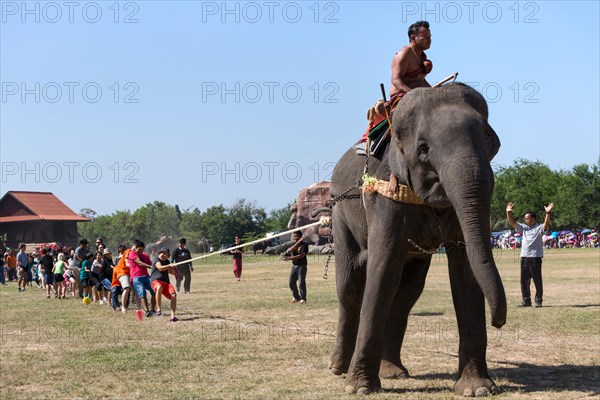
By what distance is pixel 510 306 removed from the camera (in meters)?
20.1

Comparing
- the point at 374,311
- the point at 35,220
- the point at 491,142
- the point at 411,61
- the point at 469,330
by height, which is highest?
the point at 35,220

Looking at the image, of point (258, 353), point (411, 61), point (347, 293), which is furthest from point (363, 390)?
point (258, 353)

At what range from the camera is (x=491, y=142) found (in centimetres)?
803

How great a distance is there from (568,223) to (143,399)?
77833 millimetres

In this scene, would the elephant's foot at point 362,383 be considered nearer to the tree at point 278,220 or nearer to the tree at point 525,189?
the tree at point 525,189

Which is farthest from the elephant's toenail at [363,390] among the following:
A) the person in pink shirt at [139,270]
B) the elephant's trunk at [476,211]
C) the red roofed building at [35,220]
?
the red roofed building at [35,220]

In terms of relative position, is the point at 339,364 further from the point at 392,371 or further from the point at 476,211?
the point at 476,211

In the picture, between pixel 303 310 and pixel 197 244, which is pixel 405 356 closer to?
pixel 303 310

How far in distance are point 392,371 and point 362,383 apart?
4.47 feet

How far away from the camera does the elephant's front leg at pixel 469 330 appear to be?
860 cm

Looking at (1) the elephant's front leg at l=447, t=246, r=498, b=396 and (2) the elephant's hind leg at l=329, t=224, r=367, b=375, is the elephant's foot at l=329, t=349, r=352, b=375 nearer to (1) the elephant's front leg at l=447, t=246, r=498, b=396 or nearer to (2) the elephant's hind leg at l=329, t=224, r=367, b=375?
(2) the elephant's hind leg at l=329, t=224, r=367, b=375

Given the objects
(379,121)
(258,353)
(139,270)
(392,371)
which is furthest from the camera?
(139,270)

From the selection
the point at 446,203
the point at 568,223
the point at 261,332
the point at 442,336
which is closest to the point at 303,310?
the point at 261,332

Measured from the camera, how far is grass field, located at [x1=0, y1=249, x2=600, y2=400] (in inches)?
372
